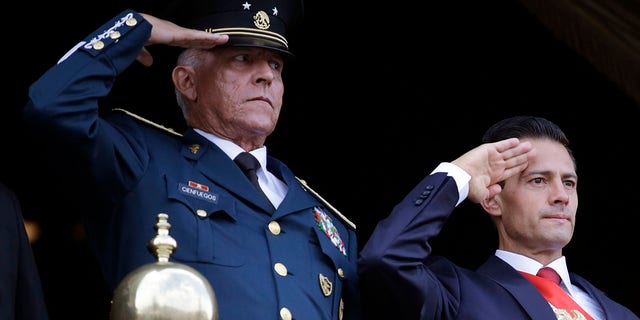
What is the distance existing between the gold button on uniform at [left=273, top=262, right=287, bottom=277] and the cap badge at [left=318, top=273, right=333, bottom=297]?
0.39ft

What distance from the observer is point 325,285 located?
3.01 m

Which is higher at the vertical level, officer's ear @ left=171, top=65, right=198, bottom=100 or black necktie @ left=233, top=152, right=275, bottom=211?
officer's ear @ left=171, top=65, right=198, bottom=100

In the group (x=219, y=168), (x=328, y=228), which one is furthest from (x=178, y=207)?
(x=328, y=228)

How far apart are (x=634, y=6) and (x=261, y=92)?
40.2 inches

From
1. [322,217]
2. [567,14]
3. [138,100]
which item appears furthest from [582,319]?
[138,100]

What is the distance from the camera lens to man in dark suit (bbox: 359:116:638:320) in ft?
9.91

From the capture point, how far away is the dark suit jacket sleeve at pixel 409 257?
299cm

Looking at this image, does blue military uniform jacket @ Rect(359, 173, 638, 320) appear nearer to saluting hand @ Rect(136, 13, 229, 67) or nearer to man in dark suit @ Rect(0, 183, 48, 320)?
saluting hand @ Rect(136, 13, 229, 67)

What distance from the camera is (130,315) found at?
2.11m

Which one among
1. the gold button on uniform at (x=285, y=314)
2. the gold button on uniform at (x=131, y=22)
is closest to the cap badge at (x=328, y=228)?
the gold button on uniform at (x=285, y=314)

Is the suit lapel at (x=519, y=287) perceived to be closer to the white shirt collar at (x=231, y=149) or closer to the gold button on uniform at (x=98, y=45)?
the white shirt collar at (x=231, y=149)

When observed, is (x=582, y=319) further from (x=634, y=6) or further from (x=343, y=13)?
(x=343, y=13)

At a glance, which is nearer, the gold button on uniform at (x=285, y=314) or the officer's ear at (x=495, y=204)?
the gold button on uniform at (x=285, y=314)

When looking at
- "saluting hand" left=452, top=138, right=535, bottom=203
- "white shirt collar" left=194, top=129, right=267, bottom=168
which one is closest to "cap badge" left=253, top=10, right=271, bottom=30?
"white shirt collar" left=194, top=129, right=267, bottom=168
